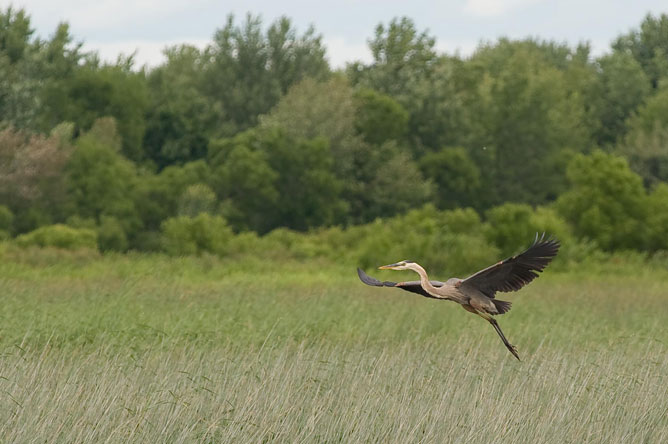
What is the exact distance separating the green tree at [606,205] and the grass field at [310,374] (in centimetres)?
1542

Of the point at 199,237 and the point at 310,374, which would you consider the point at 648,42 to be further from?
the point at 310,374

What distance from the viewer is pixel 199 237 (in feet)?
98.3

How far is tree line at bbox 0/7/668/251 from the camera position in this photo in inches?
1291

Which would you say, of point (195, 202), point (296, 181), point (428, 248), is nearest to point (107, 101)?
point (195, 202)

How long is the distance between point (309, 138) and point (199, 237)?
11.3 m

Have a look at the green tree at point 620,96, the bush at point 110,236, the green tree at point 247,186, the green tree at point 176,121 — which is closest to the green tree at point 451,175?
the green tree at point 247,186

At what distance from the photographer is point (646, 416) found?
8.91 metres

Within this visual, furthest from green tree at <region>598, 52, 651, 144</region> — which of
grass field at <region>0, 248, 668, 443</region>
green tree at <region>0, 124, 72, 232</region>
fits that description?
grass field at <region>0, 248, 668, 443</region>

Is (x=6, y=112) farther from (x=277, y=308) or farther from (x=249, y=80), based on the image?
(x=277, y=308)

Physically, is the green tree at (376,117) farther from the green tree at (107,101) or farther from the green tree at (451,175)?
the green tree at (107,101)

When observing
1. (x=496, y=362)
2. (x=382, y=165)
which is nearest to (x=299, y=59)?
(x=382, y=165)

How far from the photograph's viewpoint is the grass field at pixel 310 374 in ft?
26.4

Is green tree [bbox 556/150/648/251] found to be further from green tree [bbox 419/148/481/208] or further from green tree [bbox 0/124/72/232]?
green tree [bbox 0/124/72/232]

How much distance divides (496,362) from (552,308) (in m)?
6.44
